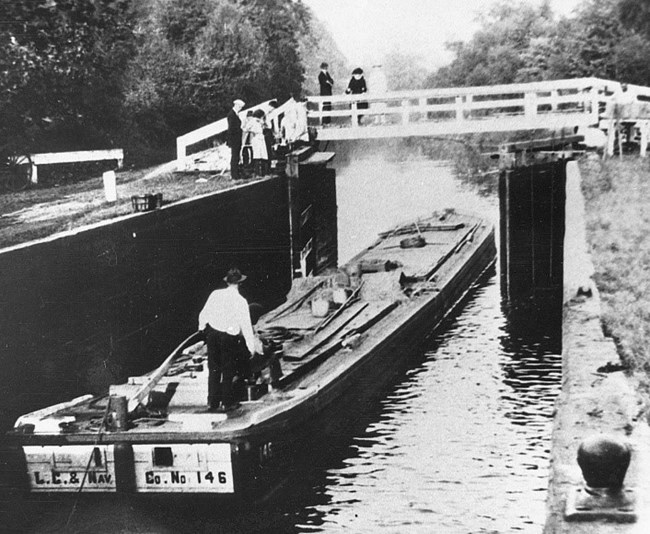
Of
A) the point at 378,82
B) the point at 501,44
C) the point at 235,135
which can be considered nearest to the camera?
the point at 501,44

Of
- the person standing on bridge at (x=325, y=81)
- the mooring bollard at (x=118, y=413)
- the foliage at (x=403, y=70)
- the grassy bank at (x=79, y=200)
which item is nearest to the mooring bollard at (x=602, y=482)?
the mooring bollard at (x=118, y=413)

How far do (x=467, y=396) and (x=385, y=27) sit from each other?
207 inches

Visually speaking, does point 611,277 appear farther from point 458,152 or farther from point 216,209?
point 458,152

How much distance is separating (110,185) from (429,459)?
6554 millimetres

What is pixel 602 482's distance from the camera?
6.05 metres

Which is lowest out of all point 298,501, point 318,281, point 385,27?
point 298,501

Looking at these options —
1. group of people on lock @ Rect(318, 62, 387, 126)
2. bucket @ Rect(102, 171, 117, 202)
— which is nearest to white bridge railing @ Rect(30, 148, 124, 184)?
bucket @ Rect(102, 171, 117, 202)

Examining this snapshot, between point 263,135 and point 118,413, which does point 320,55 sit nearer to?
point 118,413

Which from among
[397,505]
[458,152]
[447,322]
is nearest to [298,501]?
[397,505]

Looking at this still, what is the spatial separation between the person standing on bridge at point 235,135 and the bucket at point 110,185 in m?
2.15

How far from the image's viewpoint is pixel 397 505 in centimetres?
930

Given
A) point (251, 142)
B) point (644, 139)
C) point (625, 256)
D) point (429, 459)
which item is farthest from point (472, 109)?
point (429, 459)

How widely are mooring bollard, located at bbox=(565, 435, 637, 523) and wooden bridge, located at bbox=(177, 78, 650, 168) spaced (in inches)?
200

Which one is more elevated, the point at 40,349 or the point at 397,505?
the point at 40,349
